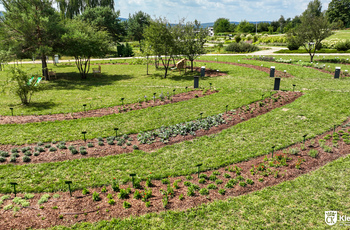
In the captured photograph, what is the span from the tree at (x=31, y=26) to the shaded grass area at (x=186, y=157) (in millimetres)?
13125

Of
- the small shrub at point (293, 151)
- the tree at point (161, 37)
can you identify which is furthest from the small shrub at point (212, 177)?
the tree at point (161, 37)

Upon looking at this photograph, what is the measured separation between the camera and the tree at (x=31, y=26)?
719 inches

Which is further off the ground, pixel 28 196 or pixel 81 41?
pixel 81 41

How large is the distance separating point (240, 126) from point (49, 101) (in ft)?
36.7

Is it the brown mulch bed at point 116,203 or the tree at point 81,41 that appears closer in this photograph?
the brown mulch bed at point 116,203

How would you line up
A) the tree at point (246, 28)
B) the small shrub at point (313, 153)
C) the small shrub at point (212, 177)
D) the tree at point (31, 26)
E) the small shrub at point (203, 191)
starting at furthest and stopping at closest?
the tree at point (246, 28), the tree at point (31, 26), the small shrub at point (313, 153), the small shrub at point (212, 177), the small shrub at point (203, 191)

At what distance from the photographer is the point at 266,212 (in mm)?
5535

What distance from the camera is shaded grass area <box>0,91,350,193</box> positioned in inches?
273

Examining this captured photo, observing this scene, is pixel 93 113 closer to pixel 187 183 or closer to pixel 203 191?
pixel 187 183

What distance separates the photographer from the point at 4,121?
11219mm

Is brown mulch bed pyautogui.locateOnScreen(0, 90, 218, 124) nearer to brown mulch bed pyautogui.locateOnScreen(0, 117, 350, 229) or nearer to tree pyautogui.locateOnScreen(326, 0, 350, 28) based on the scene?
brown mulch bed pyautogui.locateOnScreen(0, 117, 350, 229)

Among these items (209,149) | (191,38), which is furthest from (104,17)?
(209,149)

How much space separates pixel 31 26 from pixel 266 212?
20441mm

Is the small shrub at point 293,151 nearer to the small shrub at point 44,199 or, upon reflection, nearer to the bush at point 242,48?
the small shrub at point 44,199
